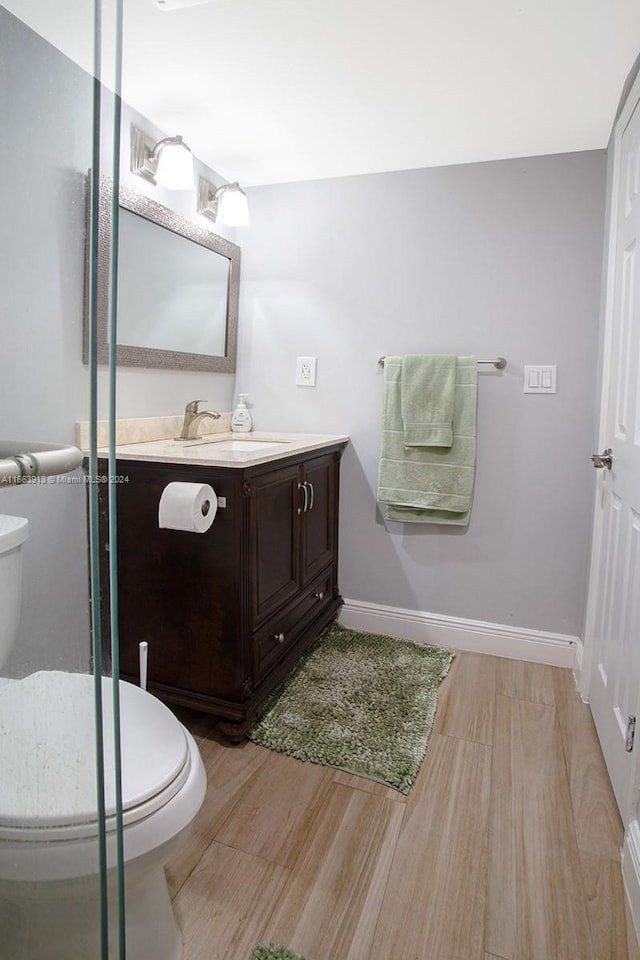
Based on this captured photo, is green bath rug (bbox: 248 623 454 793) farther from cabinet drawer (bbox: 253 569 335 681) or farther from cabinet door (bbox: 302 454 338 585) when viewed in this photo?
cabinet door (bbox: 302 454 338 585)

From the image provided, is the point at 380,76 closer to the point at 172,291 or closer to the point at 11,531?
the point at 172,291

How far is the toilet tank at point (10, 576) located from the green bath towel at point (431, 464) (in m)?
1.86

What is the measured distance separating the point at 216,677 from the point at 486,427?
140 cm

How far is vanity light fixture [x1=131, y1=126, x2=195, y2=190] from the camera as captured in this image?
1.90m

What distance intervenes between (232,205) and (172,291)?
465 millimetres

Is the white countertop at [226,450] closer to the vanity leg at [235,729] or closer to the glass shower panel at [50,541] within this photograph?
the vanity leg at [235,729]

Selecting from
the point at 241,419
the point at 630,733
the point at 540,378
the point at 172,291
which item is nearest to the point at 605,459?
the point at 540,378

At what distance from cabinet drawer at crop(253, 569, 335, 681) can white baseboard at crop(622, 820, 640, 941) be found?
1.03m

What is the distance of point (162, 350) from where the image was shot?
208cm

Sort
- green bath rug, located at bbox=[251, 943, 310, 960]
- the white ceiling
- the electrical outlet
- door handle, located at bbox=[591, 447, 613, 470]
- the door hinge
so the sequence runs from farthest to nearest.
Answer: the electrical outlet → door handle, located at bbox=[591, 447, 613, 470] → the white ceiling → the door hinge → green bath rug, located at bbox=[251, 943, 310, 960]

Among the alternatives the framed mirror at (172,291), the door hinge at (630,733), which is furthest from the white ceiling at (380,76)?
the door hinge at (630,733)

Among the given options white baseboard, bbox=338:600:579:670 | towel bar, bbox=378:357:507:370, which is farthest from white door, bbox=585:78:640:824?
towel bar, bbox=378:357:507:370

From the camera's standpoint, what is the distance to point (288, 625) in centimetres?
198

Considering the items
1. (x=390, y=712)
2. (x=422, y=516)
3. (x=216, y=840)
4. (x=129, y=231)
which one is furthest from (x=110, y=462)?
(x=422, y=516)
